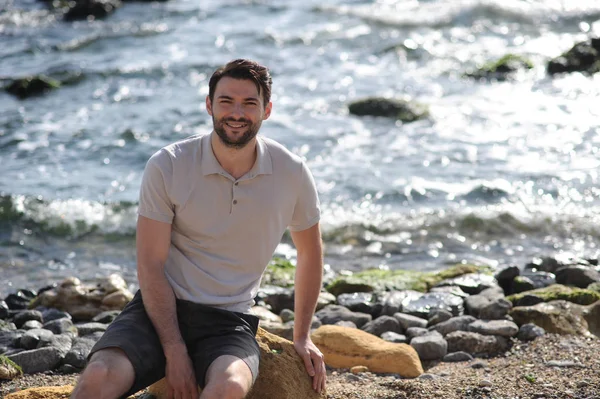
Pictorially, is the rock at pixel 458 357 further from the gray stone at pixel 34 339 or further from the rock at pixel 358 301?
the gray stone at pixel 34 339

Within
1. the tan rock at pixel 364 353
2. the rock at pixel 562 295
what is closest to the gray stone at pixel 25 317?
the tan rock at pixel 364 353

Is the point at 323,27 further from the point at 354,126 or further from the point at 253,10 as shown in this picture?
the point at 354,126

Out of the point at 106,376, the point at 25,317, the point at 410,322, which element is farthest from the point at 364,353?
the point at 25,317

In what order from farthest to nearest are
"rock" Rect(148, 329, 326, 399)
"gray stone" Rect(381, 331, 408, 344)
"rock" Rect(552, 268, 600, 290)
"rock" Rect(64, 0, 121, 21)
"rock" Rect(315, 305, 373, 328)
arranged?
1. "rock" Rect(64, 0, 121, 21)
2. "rock" Rect(552, 268, 600, 290)
3. "rock" Rect(315, 305, 373, 328)
4. "gray stone" Rect(381, 331, 408, 344)
5. "rock" Rect(148, 329, 326, 399)

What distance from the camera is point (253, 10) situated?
27.6 meters

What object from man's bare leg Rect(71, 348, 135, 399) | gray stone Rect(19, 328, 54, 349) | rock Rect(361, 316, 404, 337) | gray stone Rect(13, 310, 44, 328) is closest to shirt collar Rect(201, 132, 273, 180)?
man's bare leg Rect(71, 348, 135, 399)

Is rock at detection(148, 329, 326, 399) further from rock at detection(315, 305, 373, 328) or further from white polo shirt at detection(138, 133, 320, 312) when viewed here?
rock at detection(315, 305, 373, 328)

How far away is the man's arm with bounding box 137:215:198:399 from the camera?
4.68 m

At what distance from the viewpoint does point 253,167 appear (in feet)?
16.6

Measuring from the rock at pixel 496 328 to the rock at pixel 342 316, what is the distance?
1.05 metres

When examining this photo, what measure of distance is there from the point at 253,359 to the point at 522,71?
16716mm

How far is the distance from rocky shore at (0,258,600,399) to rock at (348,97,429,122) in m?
7.02

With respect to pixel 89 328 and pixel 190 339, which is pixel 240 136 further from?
pixel 89 328

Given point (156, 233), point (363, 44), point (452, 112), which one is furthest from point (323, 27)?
point (156, 233)
